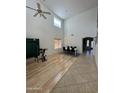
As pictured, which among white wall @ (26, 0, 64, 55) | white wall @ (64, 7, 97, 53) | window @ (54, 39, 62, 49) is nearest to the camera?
white wall @ (26, 0, 64, 55)

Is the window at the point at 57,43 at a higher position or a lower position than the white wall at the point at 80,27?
lower

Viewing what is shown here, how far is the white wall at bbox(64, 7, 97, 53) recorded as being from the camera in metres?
14.7

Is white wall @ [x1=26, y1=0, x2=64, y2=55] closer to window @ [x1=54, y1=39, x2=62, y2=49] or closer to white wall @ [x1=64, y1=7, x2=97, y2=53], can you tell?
window @ [x1=54, y1=39, x2=62, y2=49]

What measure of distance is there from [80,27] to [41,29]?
6.47 m

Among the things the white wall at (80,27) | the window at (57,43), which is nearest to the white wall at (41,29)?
the window at (57,43)

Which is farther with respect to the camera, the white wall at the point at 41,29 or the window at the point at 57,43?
the window at the point at 57,43

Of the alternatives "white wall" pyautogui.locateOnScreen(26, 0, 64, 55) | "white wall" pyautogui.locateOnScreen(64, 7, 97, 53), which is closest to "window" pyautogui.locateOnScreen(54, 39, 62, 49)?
"white wall" pyautogui.locateOnScreen(26, 0, 64, 55)

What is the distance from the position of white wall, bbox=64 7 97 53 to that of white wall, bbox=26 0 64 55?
2.05 m

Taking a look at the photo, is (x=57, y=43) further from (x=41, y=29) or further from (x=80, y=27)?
(x=41, y=29)

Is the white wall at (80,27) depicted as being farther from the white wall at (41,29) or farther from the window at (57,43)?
the white wall at (41,29)

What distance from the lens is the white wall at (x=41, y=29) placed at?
319 inches

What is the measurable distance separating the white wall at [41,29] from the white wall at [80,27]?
2.05 m
